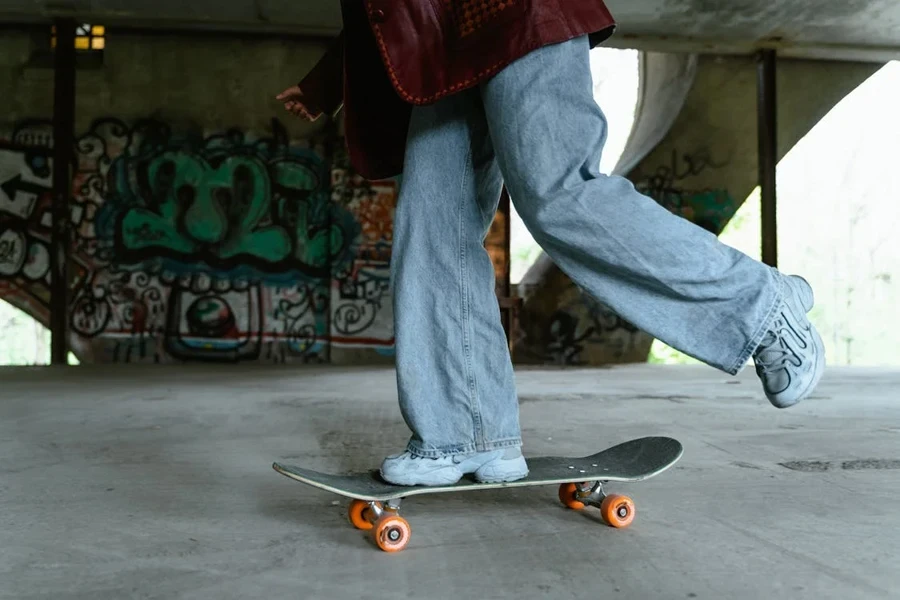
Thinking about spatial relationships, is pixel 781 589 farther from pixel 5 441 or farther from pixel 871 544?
pixel 5 441

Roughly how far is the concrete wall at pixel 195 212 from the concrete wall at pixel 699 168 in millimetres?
2188

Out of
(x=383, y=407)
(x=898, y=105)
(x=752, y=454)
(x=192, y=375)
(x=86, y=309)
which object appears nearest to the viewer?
(x=752, y=454)

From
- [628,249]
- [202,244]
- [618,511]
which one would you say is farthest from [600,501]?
[202,244]

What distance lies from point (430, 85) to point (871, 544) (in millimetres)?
1264

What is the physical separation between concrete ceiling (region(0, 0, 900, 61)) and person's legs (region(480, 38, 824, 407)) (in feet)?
25.5

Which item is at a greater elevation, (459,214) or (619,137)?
(619,137)

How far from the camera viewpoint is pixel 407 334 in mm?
1695

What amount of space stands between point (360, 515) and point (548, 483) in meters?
0.41

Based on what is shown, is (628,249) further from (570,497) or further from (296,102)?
(296,102)

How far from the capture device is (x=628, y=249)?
144 cm

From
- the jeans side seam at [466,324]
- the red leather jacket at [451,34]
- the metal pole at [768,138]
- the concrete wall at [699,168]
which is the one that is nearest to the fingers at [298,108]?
the red leather jacket at [451,34]

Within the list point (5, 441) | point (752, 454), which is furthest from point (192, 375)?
point (752, 454)

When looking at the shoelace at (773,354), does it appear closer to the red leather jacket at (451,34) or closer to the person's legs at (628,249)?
the person's legs at (628,249)

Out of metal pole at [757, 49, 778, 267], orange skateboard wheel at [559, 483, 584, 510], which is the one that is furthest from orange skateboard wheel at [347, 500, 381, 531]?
metal pole at [757, 49, 778, 267]
